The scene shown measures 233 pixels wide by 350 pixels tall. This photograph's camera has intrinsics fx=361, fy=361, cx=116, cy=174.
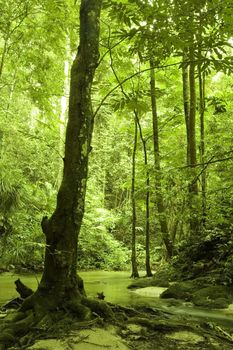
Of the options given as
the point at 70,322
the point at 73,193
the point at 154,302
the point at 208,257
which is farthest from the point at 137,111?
the point at 208,257

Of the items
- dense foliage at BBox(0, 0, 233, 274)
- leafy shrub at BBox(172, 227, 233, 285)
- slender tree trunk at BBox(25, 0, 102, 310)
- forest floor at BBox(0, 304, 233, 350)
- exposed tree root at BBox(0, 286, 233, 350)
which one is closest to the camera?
forest floor at BBox(0, 304, 233, 350)

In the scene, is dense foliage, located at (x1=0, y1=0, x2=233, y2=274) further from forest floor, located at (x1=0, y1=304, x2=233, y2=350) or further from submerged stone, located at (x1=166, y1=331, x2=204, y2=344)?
submerged stone, located at (x1=166, y1=331, x2=204, y2=344)

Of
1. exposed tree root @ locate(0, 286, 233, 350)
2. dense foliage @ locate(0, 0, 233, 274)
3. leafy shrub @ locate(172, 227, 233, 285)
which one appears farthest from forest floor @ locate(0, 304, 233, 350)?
leafy shrub @ locate(172, 227, 233, 285)

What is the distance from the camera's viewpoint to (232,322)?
524 centimetres

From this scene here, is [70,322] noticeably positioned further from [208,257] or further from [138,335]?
[208,257]

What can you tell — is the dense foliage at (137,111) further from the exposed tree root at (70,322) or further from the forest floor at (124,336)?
the forest floor at (124,336)

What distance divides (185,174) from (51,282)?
3405mm

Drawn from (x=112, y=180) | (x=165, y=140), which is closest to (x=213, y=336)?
(x=165, y=140)

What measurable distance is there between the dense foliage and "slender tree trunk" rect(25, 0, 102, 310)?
12.1 inches

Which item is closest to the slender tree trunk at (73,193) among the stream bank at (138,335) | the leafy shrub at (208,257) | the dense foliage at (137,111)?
the dense foliage at (137,111)

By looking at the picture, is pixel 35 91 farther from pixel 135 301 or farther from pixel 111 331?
pixel 111 331

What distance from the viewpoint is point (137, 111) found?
598 centimetres

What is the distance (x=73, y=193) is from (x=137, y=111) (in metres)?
2.21

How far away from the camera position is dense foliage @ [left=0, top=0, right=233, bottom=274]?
14.8ft
